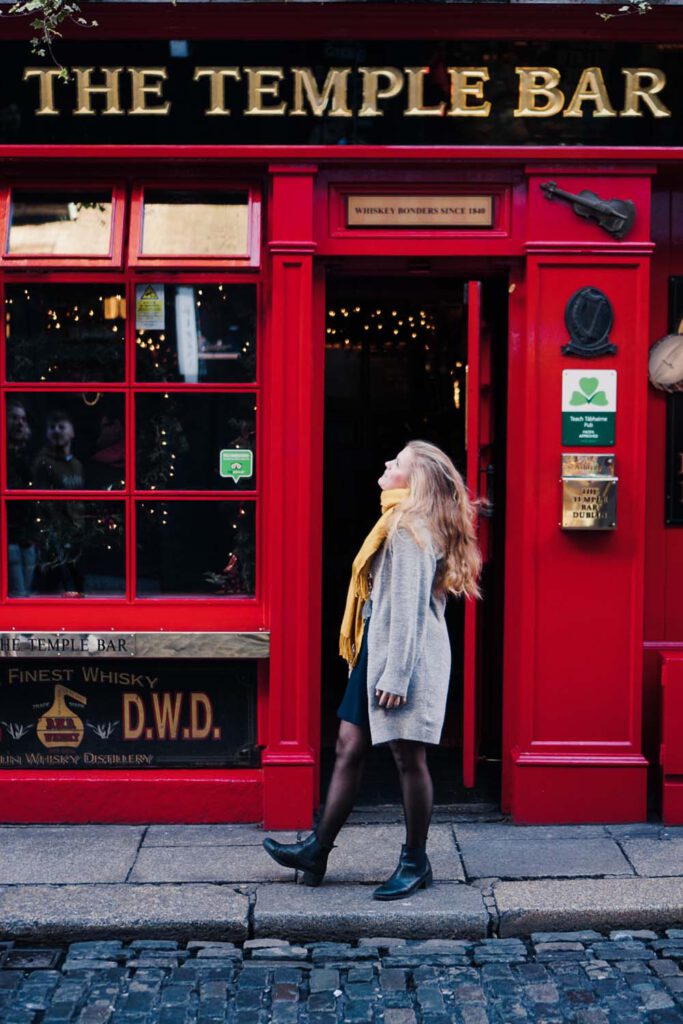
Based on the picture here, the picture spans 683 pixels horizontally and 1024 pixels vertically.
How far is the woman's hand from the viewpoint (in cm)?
517

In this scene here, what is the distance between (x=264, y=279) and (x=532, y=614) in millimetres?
2201

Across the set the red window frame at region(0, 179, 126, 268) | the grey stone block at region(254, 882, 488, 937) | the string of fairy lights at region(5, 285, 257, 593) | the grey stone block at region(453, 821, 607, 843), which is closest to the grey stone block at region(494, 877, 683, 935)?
the grey stone block at region(254, 882, 488, 937)

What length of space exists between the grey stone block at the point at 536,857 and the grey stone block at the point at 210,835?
92 centimetres

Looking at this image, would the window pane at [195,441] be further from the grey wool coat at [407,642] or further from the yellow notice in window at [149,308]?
the grey wool coat at [407,642]

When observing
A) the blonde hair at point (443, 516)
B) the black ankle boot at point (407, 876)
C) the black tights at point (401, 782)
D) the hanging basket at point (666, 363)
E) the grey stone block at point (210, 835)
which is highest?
the hanging basket at point (666, 363)

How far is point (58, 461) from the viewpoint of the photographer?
21.4ft

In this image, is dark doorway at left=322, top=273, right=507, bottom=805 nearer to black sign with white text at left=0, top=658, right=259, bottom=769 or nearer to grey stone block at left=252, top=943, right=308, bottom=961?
black sign with white text at left=0, top=658, right=259, bottom=769

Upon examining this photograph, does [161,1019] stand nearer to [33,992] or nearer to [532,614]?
[33,992]

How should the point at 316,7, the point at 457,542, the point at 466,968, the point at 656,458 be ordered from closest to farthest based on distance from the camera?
the point at 466,968, the point at 457,542, the point at 316,7, the point at 656,458

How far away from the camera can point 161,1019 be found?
4.41 metres

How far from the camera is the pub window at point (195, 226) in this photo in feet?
20.8

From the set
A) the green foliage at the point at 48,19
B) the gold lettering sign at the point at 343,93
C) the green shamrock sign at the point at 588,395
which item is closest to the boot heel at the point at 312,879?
the green shamrock sign at the point at 588,395

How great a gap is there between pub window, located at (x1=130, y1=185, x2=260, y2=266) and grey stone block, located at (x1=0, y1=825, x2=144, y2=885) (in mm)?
2874

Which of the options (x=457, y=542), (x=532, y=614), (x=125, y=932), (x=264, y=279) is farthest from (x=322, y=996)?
(x=264, y=279)
